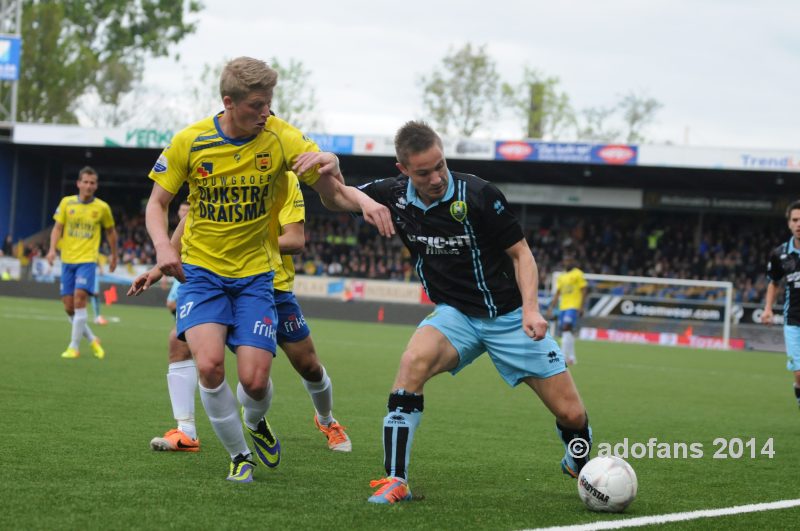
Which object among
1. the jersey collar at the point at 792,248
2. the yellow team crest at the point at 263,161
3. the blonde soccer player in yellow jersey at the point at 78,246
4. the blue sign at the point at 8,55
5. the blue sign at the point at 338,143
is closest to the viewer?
the yellow team crest at the point at 263,161

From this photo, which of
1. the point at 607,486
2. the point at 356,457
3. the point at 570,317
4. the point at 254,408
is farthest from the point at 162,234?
the point at 570,317

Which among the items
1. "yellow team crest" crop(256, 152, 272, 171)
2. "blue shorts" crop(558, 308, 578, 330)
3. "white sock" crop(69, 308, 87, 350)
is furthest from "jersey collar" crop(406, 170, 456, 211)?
"blue shorts" crop(558, 308, 578, 330)

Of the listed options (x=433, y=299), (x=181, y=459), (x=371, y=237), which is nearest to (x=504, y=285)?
(x=433, y=299)

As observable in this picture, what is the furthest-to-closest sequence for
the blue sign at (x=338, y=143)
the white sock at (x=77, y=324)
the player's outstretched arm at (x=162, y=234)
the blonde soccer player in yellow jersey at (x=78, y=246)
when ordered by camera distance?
the blue sign at (x=338, y=143)
the blonde soccer player in yellow jersey at (x=78, y=246)
the white sock at (x=77, y=324)
the player's outstretched arm at (x=162, y=234)

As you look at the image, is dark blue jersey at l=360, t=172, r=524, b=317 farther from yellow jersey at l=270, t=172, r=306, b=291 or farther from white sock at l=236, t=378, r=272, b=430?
yellow jersey at l=270, t=172, r=306, b=291

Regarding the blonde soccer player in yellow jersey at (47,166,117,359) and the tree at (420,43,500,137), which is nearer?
the blonde soccer player in yellow jersey at (47,166,117,359)

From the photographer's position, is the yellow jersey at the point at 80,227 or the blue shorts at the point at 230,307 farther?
the yellow jersey at the point at 80,227

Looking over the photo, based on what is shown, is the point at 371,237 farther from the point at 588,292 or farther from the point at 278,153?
the point at 278,153

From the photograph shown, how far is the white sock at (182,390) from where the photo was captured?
690 cm

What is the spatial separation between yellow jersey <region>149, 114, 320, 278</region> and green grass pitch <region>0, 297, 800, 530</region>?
1.21m

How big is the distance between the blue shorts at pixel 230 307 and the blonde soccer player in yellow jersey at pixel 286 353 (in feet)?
3.07

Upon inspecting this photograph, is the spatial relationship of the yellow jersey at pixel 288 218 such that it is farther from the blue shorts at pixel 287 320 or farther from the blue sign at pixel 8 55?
the blue sign at pixel 8 55

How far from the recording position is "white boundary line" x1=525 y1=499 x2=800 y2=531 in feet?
15.6

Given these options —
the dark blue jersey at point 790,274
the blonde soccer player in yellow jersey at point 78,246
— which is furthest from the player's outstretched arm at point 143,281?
the blonde soccer player in yellow jersey at point 78,246
